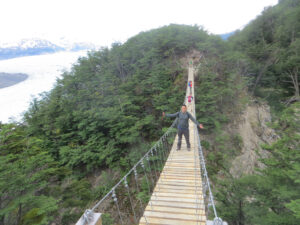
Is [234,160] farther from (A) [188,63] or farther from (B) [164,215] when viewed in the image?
(A) [188,63]

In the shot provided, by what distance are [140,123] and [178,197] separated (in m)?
6.23

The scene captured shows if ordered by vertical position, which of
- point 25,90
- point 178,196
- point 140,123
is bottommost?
point 140,123

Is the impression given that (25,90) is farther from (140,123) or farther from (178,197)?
(178,197)

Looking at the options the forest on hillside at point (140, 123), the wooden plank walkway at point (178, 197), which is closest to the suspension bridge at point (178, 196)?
the wooden plank walkway at point (178, 197)

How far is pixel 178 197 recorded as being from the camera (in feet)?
7.89

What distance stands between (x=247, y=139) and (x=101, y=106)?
30.6ft

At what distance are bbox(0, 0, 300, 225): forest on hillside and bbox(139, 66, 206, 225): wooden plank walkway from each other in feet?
4.99

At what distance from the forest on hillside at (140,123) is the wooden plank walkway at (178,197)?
152 centimetres

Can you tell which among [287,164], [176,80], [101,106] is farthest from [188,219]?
[176,80]

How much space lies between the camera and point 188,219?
2.00 m

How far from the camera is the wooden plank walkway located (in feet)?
6.68

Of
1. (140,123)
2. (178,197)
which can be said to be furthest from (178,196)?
(140,123)

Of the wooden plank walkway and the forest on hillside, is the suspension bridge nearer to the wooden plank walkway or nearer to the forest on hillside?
the wooden plank walkway

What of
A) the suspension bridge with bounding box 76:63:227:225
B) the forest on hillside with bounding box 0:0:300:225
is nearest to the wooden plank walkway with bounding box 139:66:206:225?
the suspension bridge with bounding box 76:63:227:225
